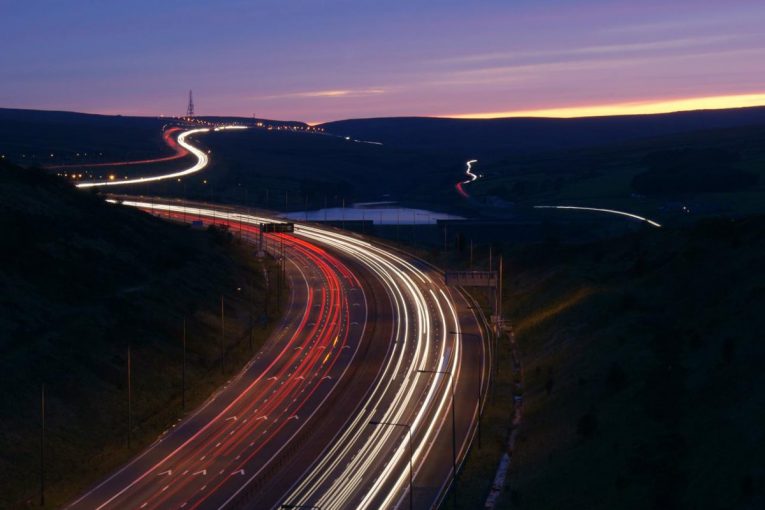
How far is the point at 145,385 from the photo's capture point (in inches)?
2376

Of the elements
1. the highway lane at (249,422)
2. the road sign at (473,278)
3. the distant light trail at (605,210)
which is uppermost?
the distant light trail at (605,210)

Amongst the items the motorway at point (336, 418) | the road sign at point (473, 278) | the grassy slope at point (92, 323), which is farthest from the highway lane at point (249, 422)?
the road sign at point (473, 278)

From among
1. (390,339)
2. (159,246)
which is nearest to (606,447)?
(390,339)

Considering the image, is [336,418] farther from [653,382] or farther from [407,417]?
[653,382]

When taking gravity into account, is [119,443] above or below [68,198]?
below

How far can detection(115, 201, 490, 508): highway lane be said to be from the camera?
42625mm

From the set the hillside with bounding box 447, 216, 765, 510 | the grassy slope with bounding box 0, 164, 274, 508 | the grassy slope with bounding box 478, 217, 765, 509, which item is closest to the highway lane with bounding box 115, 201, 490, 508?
the hillside with bounding box 447, 216, 765, 510

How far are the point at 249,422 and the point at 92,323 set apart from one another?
58.8 feet

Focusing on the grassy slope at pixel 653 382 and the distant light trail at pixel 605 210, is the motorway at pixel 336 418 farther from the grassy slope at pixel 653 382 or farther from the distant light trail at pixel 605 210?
the distant light trail at pixel 605 210

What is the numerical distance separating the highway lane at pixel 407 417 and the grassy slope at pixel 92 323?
9.82 meters

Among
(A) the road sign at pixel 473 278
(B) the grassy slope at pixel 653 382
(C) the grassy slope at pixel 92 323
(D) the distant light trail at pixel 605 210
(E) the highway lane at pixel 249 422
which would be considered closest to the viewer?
(B) the grassy slope at pixel 653 382

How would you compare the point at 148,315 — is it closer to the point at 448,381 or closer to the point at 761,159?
the point at 448,381

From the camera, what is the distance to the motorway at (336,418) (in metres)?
42.6

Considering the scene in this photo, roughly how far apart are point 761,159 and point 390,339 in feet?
437
